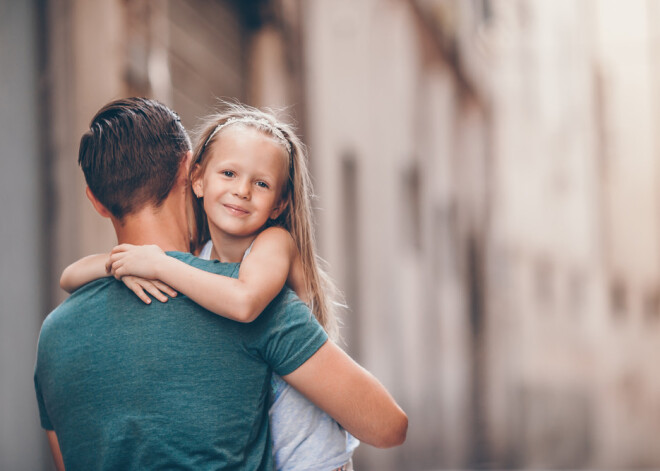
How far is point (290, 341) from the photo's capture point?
62.6 inches

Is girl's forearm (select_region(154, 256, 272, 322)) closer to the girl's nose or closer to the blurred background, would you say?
the girl's nose

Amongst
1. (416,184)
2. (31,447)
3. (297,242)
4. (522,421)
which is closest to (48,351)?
(297,242)

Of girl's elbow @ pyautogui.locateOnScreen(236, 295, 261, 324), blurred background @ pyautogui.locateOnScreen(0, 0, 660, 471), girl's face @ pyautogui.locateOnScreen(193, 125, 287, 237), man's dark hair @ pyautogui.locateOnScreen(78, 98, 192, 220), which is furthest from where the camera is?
blurred background @ pyautogui.locateOnScreen(0, 0, 660, 471)

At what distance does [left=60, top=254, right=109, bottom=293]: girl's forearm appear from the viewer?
1.79 m

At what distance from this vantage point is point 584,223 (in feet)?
33.2

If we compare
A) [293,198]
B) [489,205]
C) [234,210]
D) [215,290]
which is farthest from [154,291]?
[489,205]

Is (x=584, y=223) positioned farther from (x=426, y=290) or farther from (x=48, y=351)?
(x=48, y=351)

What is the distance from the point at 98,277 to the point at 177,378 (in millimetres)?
353

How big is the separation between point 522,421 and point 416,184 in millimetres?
3031

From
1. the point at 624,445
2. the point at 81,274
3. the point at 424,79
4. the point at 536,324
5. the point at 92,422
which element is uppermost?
the point at 424,79

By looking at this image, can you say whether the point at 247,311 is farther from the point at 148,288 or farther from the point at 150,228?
the point at 150,228

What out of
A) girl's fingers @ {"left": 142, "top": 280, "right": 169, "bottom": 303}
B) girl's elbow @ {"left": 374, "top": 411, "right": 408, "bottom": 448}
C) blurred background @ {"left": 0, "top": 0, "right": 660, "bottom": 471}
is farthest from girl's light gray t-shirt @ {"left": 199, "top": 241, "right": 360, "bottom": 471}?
blurred background @ {"left": 0, "top": 0, "right": 660, "bottom": 471}

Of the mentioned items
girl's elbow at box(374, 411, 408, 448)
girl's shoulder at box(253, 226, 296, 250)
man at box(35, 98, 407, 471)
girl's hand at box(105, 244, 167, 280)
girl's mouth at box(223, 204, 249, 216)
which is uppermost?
girl's mouth at box(223, 204, 249, 216)

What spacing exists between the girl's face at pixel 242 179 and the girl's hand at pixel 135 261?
0.67ft
